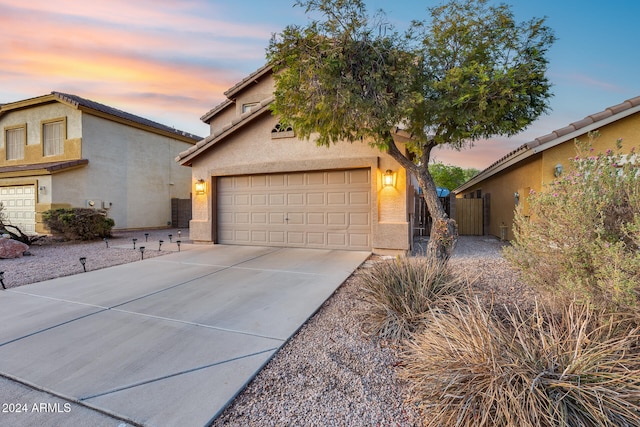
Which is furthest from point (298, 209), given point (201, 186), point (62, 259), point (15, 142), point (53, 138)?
point (15, 142)

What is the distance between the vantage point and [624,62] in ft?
27.5

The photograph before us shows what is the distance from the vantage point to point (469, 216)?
13.8 meters

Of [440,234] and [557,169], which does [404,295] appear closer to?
[440,234]

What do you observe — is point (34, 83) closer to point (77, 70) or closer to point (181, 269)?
point (77, 70)

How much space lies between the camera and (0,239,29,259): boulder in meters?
8.26

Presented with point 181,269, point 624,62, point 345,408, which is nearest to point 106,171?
point 181,269

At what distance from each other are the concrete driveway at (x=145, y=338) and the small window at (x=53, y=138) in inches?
491

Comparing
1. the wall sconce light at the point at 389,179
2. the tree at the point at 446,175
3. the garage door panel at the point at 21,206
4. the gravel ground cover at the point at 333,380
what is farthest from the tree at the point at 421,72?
the tree at the point at 446,175

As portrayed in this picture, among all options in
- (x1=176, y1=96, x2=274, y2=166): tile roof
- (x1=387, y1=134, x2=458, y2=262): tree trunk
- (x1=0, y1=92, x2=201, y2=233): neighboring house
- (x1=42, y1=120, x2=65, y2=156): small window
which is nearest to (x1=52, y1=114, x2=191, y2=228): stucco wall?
(x1=0, y1=92, x2=201, y2=233): neighboring house

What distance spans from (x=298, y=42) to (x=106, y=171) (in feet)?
45.8

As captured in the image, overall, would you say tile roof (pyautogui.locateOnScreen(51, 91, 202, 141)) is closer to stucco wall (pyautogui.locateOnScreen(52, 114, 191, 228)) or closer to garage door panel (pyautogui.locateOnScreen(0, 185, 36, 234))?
stucco wall (pyautogui.locateOnScreen(52, 114, 191, 228))

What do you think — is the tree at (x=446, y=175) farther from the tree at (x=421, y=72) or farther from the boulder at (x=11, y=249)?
the boulder at (x=11, y=249)

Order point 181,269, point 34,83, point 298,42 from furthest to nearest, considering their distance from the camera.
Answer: point 34,83
point 181,269
point 298,42

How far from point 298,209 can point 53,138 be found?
14550mm
